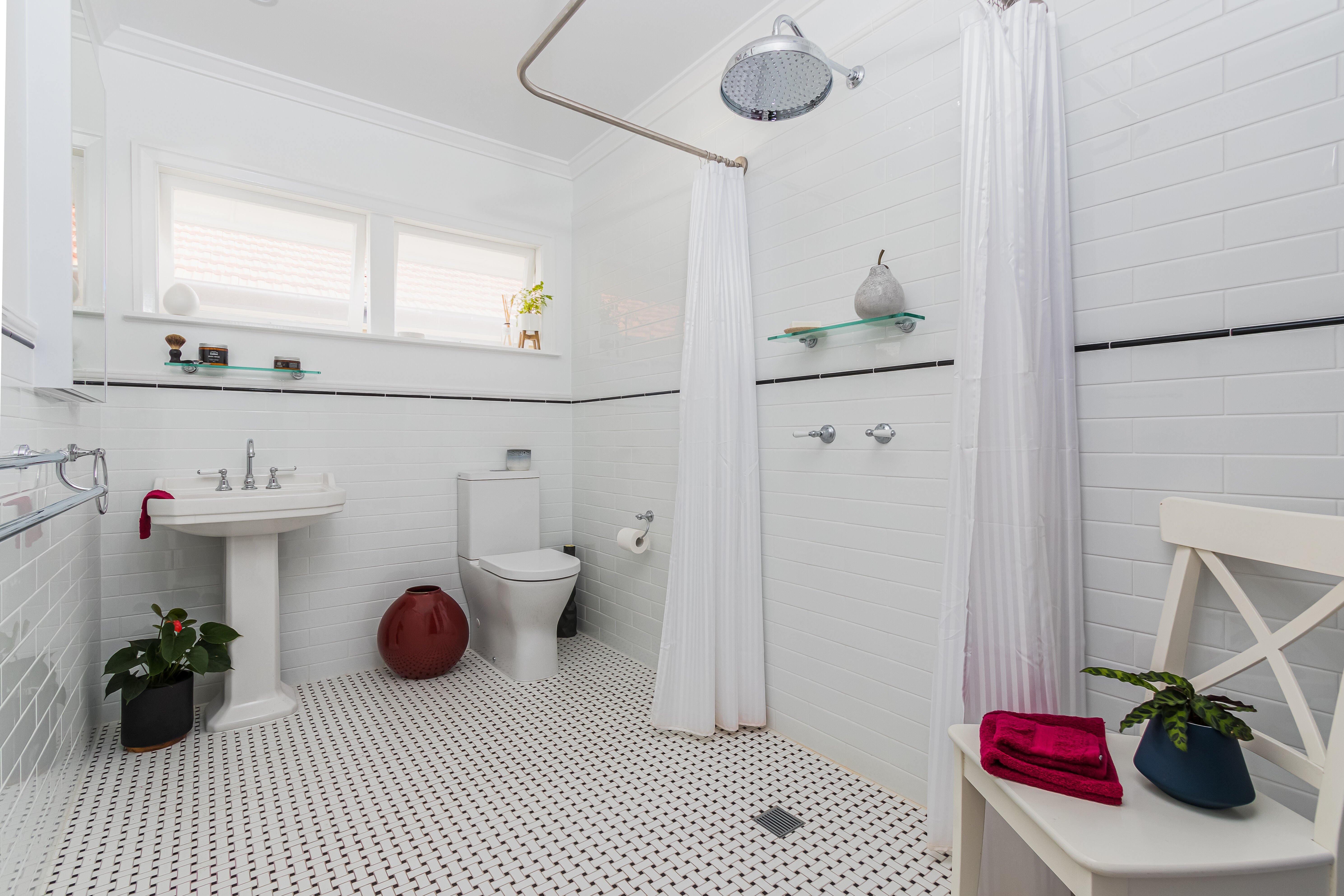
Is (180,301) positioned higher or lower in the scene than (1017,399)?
higher

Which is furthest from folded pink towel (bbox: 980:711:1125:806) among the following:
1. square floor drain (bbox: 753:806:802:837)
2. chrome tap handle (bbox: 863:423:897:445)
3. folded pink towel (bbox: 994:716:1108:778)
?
chrome tap handle (bbox: 863:423:897:445)

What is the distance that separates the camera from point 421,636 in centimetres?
268

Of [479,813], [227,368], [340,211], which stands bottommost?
[479,813]

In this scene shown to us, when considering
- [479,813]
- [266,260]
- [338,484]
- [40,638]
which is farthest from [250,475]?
[479,813]

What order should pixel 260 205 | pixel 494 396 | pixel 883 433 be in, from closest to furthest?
pixel 883 433 → pixel 260 205 → pixel 494 396

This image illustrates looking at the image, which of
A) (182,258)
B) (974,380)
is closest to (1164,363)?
(974,380)

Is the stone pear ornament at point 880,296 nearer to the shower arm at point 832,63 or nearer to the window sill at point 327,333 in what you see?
the shower arm at point 832,63

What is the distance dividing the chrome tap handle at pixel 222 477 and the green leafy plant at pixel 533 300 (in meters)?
1.52

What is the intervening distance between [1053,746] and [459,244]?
320 cm

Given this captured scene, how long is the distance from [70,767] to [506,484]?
175 cm

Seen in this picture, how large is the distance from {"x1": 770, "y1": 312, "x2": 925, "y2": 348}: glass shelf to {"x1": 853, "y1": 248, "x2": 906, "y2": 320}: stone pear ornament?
0.04 feet

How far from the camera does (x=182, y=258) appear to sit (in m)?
2.63

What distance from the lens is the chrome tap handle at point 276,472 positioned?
2.55 m

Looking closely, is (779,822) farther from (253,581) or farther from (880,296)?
(253,581)
